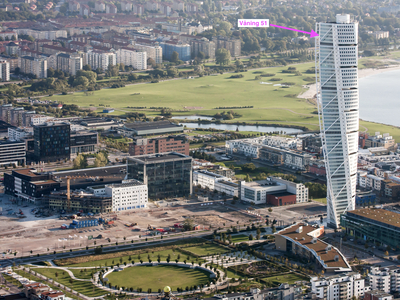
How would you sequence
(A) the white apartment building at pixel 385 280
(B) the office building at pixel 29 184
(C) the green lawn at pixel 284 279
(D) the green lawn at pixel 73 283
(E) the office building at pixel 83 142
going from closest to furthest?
1. (A) the white apartment building at pixel 385 280
2. (D) the green lawn at pixel 73 283
3. (C) the green lawn at pixel 284 279
4. (B) the office building at pixel 29 184
5. (E) the office building at pixel 83 142

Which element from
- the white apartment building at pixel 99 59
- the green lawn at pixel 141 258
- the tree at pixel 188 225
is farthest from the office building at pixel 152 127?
the white apartment building at pixel 99 59

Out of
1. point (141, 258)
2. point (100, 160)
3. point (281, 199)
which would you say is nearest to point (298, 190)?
point (281, 199)

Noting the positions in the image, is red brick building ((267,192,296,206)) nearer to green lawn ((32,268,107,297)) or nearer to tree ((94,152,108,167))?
tree ((94,152,108,167))

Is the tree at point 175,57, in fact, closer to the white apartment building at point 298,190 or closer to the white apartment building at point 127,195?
the white apartment building at point 298,190

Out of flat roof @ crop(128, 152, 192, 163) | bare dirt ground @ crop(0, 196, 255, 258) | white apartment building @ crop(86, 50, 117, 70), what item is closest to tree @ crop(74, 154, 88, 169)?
flat roof @ crop(128, 152, 192, 163)

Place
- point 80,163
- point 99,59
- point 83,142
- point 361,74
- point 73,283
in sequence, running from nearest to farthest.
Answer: point 73,283, point 80,163, point 83,142, point 99,59, point 361,74

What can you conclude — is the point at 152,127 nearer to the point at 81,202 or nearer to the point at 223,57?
the point at 81,202

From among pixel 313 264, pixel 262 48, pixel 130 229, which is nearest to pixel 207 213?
pixel 130 229
